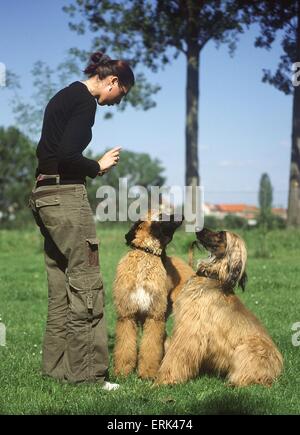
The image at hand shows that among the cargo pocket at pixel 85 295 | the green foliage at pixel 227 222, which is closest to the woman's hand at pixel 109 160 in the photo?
the cargo pocket at pixel 85 295

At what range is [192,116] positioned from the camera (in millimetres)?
19578

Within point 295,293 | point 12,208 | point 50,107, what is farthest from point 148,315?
point 12,208

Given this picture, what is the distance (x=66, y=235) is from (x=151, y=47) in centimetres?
1590

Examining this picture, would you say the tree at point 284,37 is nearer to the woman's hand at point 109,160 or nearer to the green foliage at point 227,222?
the green foliage at point 227,222

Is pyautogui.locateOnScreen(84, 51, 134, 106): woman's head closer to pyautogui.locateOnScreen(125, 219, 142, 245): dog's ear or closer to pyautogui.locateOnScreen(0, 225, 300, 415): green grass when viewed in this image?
pyautogui.locateOnScreen(125, 219, 142, 245): dog's ear

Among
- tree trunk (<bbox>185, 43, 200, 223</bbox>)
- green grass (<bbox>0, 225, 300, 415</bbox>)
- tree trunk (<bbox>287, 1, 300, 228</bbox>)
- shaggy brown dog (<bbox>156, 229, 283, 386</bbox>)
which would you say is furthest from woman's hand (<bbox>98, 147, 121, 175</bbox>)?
tree trunk (<bbox>287, 1, 300, 228</bbox>)

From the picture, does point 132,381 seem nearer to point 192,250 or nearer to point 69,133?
point 192,250

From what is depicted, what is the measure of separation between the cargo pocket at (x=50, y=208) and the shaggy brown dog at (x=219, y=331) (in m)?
1.12

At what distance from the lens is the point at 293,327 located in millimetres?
6805

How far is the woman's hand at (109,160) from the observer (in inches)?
173

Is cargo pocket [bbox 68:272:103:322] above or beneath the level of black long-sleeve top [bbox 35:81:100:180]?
beneath

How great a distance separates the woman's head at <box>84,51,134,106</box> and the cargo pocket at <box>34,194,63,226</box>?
773 mm

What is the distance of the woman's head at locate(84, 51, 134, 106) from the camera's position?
4.39 m
